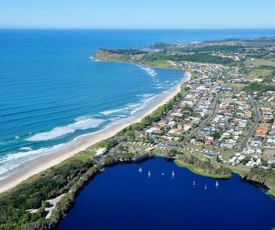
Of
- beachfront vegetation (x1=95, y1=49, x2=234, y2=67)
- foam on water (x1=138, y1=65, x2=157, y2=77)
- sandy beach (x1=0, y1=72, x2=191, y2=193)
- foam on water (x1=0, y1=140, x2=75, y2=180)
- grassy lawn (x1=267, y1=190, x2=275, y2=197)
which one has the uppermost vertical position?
foam on water (x1=0, y1=140, x2=75, y2=180)

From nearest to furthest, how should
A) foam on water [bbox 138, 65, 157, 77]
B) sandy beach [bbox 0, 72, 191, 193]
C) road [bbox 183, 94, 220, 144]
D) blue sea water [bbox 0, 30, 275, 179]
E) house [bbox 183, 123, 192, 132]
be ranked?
1. sandy beach [bbox 0, 72, 191, 193]
2. blue sea water [bbox 0, 30, 275, 179]
3. road [bbox 183, 94, 220, 144]
4. house [bbox 183, 123, 192, 132]
5. foam on water [bbox 138, 65, 157, 77]

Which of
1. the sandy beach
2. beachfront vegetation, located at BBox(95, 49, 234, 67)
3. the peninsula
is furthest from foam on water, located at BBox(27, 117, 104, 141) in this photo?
beachfront vegetation, located at BBox(95, 49, 234, 67)

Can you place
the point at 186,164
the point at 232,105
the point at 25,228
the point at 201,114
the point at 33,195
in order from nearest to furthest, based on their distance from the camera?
the point at 25,228 → the point at 33,195 → the point at 186,164 → the point at 201,114 → the point at 232,105

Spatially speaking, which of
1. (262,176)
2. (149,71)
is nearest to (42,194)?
(262,176)

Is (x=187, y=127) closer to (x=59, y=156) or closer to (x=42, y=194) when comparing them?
(x=59, y=156)

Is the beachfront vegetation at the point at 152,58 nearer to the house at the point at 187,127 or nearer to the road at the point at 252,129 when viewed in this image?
the road at the point at 252,129

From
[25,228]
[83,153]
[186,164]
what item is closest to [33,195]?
[25,228]

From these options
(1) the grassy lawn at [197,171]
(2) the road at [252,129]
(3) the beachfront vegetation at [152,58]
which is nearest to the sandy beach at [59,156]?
(1) the grassy lawn at [197,171]

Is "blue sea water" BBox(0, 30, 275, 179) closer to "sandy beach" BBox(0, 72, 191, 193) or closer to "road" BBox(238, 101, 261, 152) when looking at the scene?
"sandy beach" BBox(0, 72, 191, 193)

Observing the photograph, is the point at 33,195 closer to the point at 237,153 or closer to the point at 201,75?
the point at 237,153
